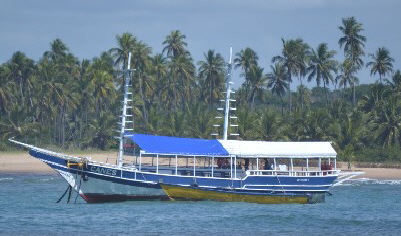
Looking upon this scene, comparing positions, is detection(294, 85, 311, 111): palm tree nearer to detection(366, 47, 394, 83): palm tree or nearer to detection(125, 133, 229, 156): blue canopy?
detection(366, 47, 394, 83): palm tree

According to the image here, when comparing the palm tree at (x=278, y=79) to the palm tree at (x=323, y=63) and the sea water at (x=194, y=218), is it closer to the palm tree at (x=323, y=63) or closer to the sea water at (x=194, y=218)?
the palm tree at (x=323, y=63)

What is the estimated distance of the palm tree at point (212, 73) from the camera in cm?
11169

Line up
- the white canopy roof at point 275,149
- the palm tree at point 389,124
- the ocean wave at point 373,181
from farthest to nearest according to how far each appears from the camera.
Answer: the palm tree at point 389,124 → the ocean wave at point 373,181 → the white canopy roof at point 275,149

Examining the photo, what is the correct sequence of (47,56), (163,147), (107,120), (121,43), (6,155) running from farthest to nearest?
(47,56)
(121,43)
(107,120)
(6,155)
(163,147)

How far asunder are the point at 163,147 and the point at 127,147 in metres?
2.45

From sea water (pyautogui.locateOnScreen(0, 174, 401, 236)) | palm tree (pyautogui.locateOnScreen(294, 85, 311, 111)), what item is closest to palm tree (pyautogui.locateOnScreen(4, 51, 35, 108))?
palm tree (pyautogui.locateOnScreen(294, 85, 311, 111))

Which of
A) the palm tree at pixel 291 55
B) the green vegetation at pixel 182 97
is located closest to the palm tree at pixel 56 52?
the green vegetation at pixel 182 97

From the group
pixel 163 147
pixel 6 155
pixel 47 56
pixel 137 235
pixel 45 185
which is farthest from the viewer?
pixel 47 56

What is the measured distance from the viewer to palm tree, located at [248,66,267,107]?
11044 cm

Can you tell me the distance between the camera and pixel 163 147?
1934 inches

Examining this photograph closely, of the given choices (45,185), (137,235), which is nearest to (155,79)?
(45,185)

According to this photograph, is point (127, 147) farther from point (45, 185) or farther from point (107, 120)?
point (107, 120)

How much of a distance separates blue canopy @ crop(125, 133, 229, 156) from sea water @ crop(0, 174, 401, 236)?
9.52 ft

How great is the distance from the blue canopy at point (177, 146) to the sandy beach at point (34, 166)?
2964cm
